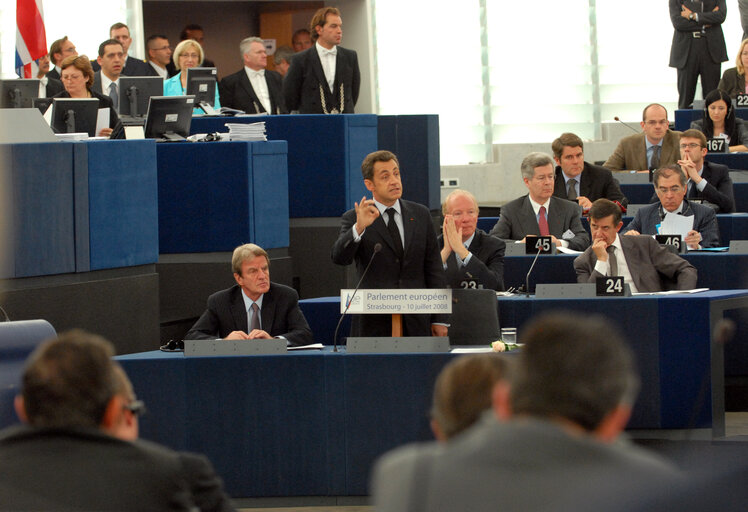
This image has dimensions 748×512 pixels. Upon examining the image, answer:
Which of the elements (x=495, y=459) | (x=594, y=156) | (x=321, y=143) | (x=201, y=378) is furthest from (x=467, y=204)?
(x=594, y=156)

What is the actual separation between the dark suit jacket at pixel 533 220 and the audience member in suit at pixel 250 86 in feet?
9.53

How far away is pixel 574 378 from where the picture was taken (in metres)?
1.54

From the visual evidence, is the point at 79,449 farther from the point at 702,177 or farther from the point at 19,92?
the point at 702,177

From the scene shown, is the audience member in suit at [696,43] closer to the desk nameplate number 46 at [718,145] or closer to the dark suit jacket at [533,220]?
the desk nameplate number 46 at [718,145]

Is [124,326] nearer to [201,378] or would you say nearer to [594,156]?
[201,378]

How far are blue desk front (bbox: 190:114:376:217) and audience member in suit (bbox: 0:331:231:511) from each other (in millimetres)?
6763

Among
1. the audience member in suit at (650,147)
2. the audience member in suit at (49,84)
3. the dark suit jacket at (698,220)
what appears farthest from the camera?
the audience member in suit at (650,147)

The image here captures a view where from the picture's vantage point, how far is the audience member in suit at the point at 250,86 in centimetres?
1005

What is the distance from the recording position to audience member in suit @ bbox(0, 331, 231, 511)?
1.98m

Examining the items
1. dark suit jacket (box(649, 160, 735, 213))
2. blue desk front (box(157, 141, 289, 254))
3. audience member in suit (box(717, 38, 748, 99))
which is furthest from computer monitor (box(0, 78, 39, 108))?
audience member in suit (box(717, 38, 748, 99))

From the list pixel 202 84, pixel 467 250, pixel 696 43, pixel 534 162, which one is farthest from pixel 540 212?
pixel 696 43

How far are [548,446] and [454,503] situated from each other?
0.12m

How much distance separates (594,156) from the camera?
1410 cm

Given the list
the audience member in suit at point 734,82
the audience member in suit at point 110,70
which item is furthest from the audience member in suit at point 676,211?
the audience member in suit at point 734,82
